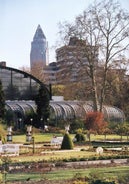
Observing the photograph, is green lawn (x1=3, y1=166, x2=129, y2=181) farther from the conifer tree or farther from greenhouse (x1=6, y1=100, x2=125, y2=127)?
greenhouse (x1=6, y1=100, x2=125, y2=127)

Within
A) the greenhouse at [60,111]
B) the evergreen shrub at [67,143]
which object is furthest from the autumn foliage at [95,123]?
the evergreen shrub at [67,143]

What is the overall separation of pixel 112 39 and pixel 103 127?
8.84m

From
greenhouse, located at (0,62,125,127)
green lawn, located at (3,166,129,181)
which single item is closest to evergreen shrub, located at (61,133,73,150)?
green lawn, located at (3,166,129,181)

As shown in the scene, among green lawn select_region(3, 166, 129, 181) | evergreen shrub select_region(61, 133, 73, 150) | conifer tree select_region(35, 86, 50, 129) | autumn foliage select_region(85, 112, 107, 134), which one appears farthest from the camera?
conifer tree select_region(35, 86, 50, 129)

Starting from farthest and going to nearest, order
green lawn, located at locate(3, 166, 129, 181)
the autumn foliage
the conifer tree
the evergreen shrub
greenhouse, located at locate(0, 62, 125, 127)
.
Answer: greenhouse, located at locate(0, 62, 125, 127), the conifer tree, the autumn foliage, the evergreen shrub, green lawn, located at locate(3, 166, 129, 181)

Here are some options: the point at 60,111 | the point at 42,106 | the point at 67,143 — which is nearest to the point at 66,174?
the point at 67,143

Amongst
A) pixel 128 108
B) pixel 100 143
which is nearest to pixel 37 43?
pixel 128 108

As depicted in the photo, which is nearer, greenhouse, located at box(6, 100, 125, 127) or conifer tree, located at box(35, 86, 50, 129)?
conifer tree, located at box(35, 86, 50, 129)

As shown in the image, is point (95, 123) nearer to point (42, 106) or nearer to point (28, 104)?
point (42, 106)

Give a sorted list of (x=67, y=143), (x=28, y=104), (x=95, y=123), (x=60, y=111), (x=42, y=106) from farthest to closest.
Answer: (x=28, y=104) < (x=60, y=111) < (x=42, y=106) < (x=95, y=123) < (x=67, y=143)

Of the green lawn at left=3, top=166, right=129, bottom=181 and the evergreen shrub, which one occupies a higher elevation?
the green lawn at left=3, top=166, right=129, bottom=181

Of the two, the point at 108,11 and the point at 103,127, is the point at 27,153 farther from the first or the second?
the point at 108,11

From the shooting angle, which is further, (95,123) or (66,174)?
(95,123)

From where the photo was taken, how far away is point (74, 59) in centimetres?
4550
